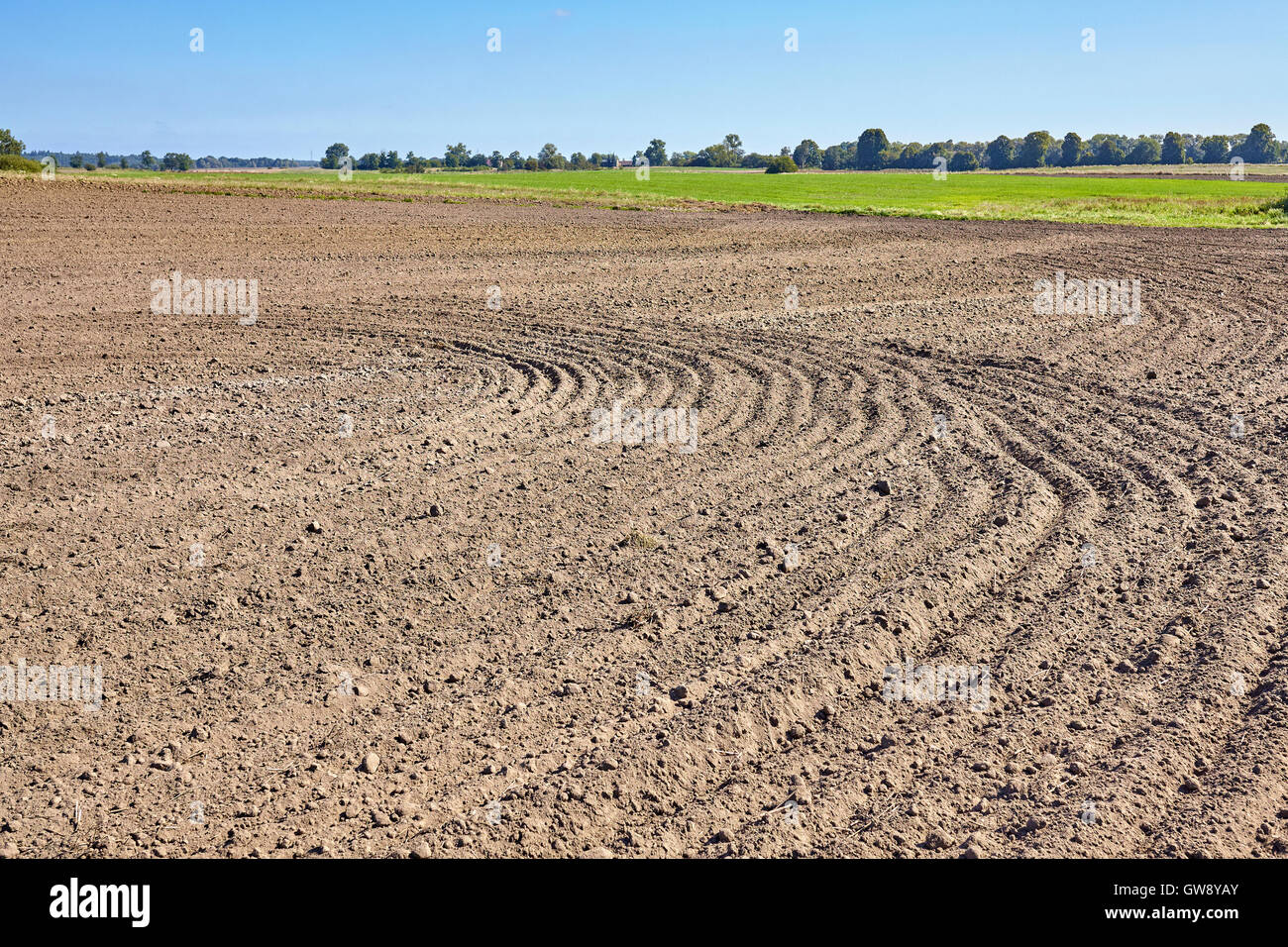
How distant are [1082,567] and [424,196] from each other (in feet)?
152

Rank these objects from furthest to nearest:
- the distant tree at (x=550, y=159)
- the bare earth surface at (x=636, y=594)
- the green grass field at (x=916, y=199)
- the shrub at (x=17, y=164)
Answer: the distant tree at (x=550, y=159), the shrub at (x=17, y=164), the green grass field at (x=916, y=199), the bare earth surface at (x=636, y=594)

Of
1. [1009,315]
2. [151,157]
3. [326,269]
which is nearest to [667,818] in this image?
[1009,315]

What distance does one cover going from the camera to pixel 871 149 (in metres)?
138

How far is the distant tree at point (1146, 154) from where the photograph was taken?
470 feet

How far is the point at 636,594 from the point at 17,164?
2096 inches

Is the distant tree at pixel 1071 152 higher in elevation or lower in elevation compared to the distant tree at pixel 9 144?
higher

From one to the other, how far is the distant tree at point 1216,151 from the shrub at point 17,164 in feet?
502

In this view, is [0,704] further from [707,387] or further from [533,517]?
[707,387]

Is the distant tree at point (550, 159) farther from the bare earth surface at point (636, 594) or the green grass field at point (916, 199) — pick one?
the bare earth surface at point (636, 594)

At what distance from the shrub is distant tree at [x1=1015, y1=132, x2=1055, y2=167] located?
127466 mm

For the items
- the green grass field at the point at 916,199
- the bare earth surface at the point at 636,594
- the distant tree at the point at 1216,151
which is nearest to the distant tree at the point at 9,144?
the green grass field at the point at 916,199

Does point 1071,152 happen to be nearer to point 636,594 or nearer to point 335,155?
point 335,155

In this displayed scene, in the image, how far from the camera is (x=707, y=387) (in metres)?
11.9

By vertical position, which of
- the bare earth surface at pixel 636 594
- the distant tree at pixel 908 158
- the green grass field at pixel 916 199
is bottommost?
the bare earth surface at pixel 636 594
